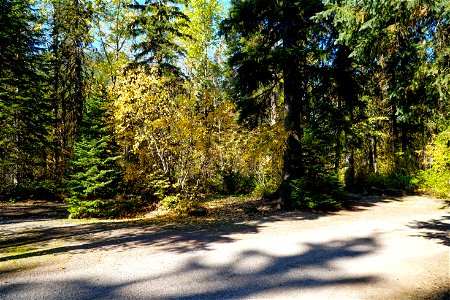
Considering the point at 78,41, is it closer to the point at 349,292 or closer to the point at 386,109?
the point at 349,292

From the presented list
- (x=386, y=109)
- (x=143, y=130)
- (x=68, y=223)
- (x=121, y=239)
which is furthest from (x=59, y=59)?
(x=386, y=109)

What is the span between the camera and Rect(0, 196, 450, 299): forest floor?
442cm

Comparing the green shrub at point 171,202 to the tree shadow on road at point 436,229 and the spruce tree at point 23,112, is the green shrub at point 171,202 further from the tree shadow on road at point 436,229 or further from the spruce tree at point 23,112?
the spruce tree at point 23,112

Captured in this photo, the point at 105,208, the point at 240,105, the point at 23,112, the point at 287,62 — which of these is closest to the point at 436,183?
the point at 287,62

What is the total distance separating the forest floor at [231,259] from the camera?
174 inches

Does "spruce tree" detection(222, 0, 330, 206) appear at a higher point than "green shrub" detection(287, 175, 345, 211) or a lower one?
higher

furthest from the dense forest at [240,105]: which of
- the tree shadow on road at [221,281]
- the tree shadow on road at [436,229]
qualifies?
the tree shadow on road at [221,281]

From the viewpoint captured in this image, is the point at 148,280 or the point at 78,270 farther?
the point at 78,270

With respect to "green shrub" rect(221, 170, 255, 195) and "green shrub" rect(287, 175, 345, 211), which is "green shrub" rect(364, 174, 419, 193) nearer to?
"green shrub" rect(221, 170, 255, 195)

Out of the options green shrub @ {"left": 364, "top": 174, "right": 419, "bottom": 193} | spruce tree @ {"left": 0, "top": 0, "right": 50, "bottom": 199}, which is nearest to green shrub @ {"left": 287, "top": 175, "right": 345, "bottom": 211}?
green shrub @ {"left": 364, "top": 174, "right": 419, "bottom": 193}

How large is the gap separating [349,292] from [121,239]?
5.63 meters

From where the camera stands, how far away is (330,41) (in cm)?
1289

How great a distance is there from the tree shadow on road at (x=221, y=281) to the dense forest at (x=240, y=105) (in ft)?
16.5

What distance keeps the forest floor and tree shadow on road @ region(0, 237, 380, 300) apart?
0.02 meters
